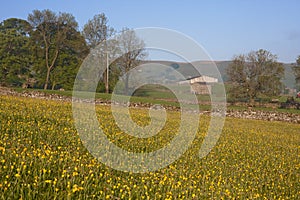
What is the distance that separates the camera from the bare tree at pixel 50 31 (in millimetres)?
66500

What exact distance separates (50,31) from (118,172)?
66.3 meters

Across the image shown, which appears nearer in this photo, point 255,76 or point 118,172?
point 118,172

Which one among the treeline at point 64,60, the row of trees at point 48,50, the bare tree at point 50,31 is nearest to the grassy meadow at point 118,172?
the treeline at point 64,60

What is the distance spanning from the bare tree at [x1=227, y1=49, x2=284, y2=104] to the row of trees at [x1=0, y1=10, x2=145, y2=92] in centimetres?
2388

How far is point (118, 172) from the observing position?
7.50 metres

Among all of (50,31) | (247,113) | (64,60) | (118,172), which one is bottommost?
(118,172)

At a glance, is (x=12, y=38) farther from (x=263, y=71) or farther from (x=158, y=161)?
(x=158, y=161)

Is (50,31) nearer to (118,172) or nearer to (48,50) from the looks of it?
(48,50)

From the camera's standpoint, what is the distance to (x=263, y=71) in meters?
60.2

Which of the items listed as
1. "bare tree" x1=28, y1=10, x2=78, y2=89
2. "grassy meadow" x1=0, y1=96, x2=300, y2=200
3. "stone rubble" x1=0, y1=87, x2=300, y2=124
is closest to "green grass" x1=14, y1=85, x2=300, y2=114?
"stone rubble" x1=0, y1=87, x2=300, y2=124

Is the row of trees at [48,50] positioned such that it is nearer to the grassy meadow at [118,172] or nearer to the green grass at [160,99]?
the green grass at [160,99]

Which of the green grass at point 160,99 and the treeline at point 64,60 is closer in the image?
the green grass at point 160,99

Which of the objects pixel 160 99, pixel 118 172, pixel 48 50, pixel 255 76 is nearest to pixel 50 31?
pixel 48 50

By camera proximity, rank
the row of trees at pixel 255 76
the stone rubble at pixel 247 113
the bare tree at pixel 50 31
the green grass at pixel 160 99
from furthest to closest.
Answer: the bare tree at pixel 50 31, the row of trees at pixel 255 76, the green grass at pixel 160 99, the stone rubble at pixel 247 113
